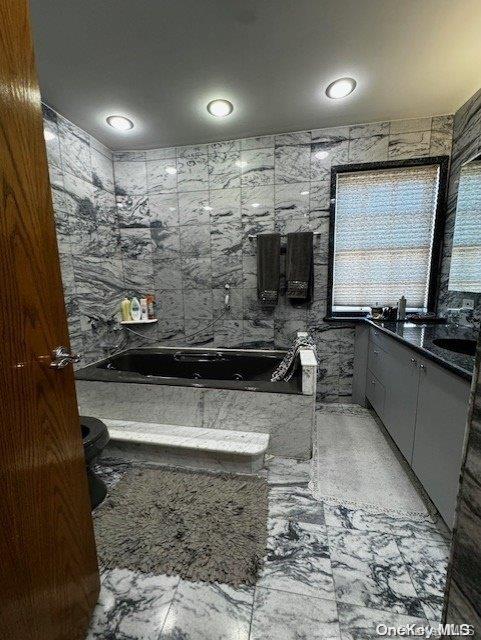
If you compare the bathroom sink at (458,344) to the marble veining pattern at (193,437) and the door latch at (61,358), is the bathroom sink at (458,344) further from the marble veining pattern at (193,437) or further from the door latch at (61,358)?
the door latch at (61,358)

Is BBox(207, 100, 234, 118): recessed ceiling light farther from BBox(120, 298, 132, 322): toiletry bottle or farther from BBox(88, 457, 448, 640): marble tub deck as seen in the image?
A: BBox(88, 457, 448, 640): marble tub deck

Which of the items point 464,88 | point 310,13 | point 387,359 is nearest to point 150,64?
point 310,13

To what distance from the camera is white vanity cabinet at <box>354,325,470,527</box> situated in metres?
1.06

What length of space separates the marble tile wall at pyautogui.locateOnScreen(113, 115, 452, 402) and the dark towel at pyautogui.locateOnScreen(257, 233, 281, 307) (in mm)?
109

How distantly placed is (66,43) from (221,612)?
2.92m

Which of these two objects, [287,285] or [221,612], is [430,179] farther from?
[221,612]

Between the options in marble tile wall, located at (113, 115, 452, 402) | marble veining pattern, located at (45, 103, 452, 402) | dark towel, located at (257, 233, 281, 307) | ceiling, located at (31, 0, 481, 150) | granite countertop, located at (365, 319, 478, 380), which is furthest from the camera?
dark towel, located at (257, 233, 281, 307)

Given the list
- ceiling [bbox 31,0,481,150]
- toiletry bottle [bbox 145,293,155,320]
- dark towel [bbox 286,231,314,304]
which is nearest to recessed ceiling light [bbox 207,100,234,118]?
ceiling [bbox 31,0,481,150]

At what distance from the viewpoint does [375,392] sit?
2.09m

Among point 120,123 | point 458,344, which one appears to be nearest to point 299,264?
point 458,344

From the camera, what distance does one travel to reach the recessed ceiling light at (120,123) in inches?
83.8

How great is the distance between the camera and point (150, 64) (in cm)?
162

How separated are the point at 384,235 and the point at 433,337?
1200 millimetres

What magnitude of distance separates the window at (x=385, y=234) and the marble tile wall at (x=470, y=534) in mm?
2028
